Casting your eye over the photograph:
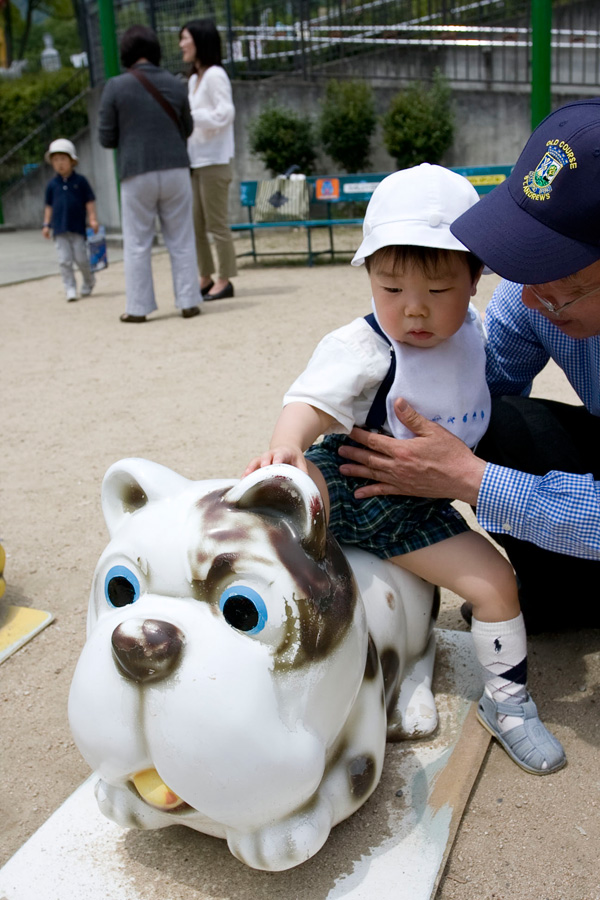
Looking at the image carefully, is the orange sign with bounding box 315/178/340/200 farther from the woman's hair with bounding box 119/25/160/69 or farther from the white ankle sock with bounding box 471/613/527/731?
the white ankle sock with bounding box 471/613/527/731

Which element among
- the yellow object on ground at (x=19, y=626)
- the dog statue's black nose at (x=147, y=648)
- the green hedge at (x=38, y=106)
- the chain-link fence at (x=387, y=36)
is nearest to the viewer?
the dog statue's black nose at (x=147, y=648)

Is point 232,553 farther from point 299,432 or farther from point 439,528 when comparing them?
point 439,528

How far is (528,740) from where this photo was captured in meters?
2.17

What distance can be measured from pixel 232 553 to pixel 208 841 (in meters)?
0.71

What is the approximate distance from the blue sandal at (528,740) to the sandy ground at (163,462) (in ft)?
0.10

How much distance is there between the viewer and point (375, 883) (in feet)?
5.78

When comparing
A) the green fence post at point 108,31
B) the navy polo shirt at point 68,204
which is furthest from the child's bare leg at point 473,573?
the green fence post at point 108,31

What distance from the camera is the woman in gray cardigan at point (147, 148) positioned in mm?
6793

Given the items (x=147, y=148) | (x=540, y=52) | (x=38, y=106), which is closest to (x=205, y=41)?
(x=147, y=148)

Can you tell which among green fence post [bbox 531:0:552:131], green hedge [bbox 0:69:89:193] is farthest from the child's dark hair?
green hedge [bbox 0:69:89:193]

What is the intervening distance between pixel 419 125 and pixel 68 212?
721 cm

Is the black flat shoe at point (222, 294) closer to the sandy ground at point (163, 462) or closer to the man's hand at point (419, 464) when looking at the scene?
the sandy ground at point (163, 462)

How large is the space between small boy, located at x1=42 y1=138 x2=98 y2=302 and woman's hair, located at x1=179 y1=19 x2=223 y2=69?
1.90 metres

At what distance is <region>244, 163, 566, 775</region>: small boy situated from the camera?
2.03m
